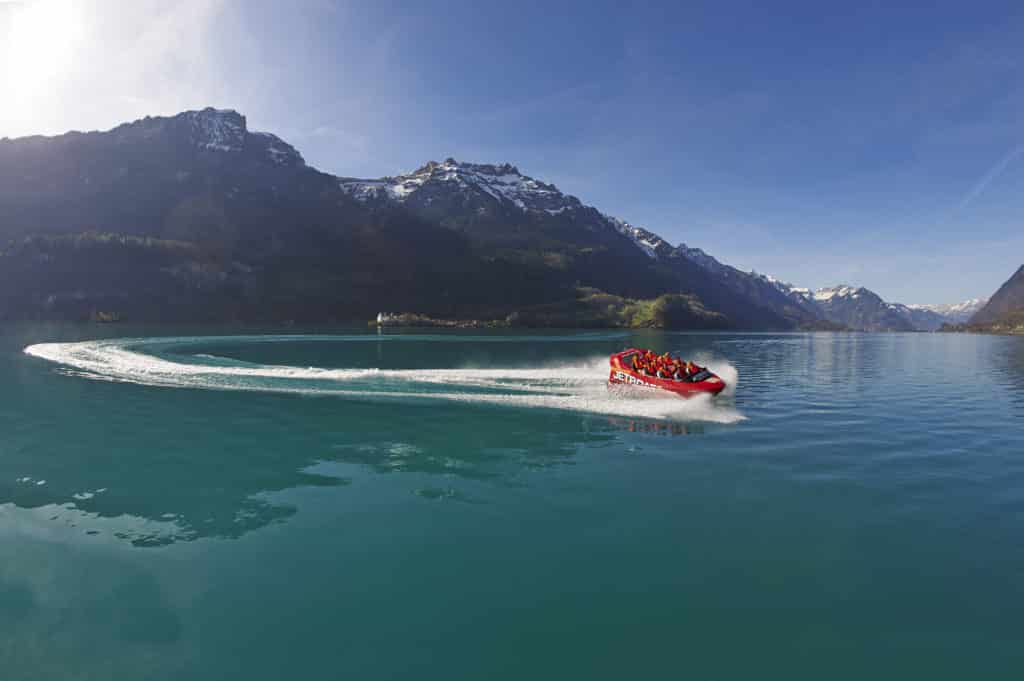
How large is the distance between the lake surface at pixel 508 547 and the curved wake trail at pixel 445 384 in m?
2.98

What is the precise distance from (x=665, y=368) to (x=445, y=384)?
→ 18849 millimetres

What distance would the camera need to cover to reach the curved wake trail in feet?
118

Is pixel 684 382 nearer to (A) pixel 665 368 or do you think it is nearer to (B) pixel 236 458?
(A) pixel 665 368

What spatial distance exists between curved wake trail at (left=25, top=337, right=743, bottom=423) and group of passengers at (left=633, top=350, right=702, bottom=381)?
1910 millimetres

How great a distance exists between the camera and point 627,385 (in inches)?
1674

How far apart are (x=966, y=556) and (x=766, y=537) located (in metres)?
5.39

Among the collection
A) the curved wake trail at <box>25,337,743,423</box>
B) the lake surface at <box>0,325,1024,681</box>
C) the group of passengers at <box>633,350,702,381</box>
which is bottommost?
the lake surface at <box>0,325,1024,681</box>

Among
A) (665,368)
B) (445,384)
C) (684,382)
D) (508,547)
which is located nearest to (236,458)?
(508,547)

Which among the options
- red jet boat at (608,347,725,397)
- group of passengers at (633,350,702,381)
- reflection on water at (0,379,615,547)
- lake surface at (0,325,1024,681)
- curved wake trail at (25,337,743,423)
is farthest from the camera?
group of passengers at (633,350,702,381)

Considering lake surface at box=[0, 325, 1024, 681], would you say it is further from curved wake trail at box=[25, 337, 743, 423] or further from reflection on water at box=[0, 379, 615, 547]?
curved wake trail at box=[25, 337, 743, 423]

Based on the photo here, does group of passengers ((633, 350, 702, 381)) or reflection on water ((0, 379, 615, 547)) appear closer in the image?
reflection on water ((0, 379, 615, 547))

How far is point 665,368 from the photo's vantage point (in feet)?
134

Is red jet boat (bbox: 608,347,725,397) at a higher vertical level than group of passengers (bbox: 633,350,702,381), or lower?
lower

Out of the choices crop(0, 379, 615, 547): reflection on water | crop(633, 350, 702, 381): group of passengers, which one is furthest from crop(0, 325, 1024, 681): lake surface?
crop(633, 350, 702, 381): group of passengers
